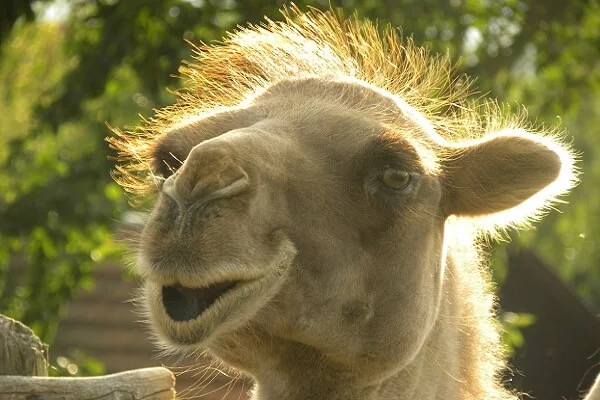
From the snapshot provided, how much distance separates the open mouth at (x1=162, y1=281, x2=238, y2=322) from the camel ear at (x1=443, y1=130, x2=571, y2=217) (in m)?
1.42

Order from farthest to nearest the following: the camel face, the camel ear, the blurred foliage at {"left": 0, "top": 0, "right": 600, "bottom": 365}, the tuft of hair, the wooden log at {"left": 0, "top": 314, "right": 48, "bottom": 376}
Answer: the blurred foliage at {"left": 0, "top": 0, "right": 600, "bottom": 365}
the tuft of hair
the camel ear
the wooden log at {"left": 0, "top": 314, "right": 48, "bottom": 376}
the camel face

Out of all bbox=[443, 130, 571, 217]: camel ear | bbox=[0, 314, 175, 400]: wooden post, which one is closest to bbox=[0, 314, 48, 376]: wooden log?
bbox=[0, 314, 175, 400]: wooden post

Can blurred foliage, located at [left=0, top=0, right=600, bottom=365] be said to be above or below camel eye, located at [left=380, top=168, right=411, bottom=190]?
below

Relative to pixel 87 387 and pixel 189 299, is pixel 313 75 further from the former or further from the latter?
pixel 87 387

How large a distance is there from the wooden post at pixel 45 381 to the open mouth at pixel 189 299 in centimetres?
59

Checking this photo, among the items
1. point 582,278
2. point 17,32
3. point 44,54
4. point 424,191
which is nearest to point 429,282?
point 424,191

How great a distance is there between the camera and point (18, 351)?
4.86 meters

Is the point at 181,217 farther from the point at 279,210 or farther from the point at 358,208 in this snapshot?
the point at 358,208

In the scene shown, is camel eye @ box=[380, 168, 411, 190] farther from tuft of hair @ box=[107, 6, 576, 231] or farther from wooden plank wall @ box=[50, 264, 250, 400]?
wooden plank wall @ box=[50, 264, 250, 400]

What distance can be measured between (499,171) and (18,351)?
6.71 feet

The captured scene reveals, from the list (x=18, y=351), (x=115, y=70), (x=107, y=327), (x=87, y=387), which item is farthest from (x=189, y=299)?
(x=107, y=327)

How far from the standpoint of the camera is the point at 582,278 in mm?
20875

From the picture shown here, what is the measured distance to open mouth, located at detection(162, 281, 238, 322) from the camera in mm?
4277

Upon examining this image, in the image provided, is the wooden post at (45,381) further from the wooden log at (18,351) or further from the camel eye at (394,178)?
the camel eye at (394,178)
